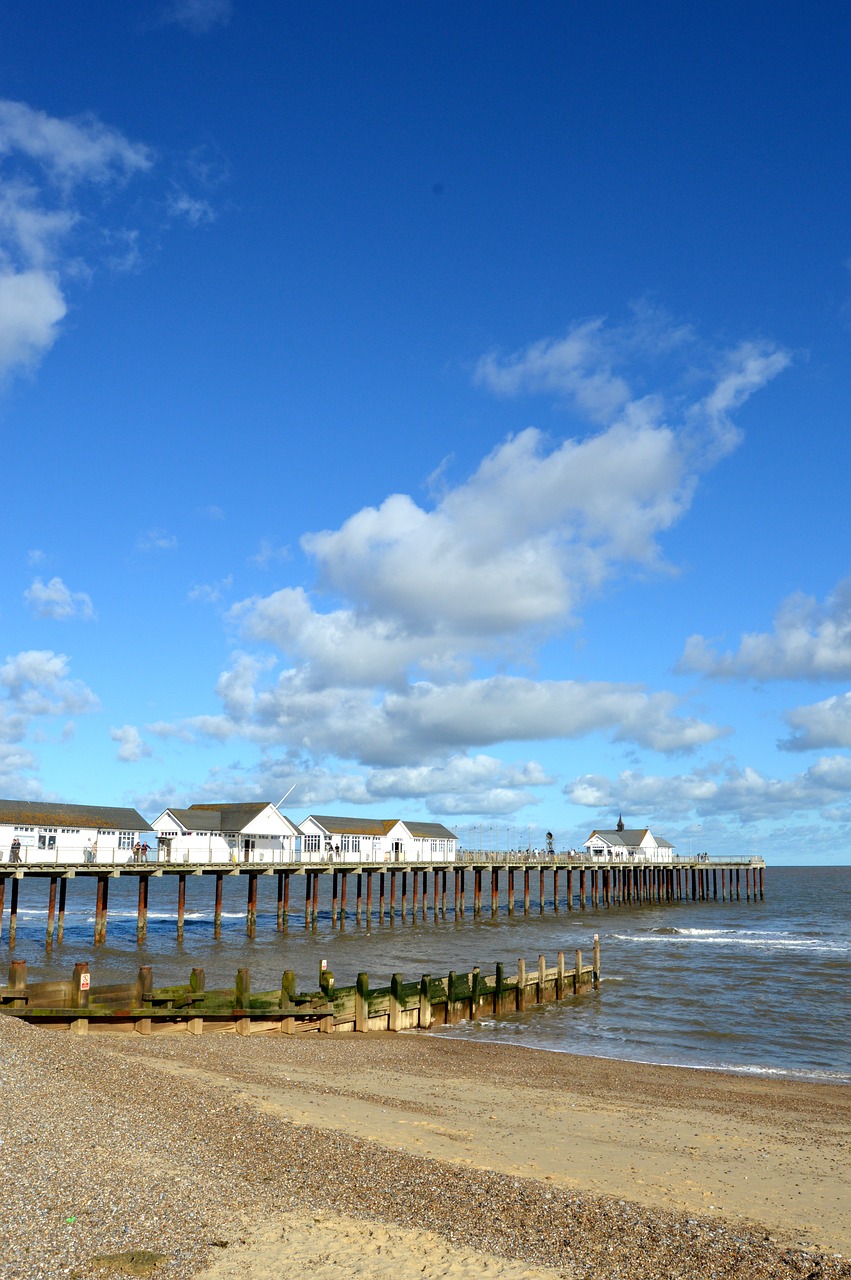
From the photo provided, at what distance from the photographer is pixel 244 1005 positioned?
25.3 m

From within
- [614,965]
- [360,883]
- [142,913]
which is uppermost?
[360,883]

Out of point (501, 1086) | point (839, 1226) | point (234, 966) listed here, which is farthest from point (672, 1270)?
point (234, 966)

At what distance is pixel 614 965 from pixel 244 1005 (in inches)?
970

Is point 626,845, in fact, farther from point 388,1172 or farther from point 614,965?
point 388,1172

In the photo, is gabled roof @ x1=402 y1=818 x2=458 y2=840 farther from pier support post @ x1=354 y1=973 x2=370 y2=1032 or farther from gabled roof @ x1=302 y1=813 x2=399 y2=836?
pier support post @ x1=354 y1=973 x2=370 y2=1032

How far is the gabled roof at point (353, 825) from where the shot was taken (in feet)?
259

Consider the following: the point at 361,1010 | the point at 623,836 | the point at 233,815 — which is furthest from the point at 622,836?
the point at 361,1010

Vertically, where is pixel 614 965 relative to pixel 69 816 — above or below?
below

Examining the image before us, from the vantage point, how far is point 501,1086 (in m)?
21.0

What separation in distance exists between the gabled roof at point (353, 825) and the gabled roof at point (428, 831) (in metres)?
1.99

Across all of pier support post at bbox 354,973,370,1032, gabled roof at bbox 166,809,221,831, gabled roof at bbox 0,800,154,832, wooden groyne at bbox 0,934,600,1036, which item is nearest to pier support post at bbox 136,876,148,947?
gabled roof at bbox 0,800,154,832

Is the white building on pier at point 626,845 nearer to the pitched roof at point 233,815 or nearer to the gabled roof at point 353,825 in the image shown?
the gabled roof at point 353,825

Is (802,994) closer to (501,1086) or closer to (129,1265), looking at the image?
(501,1086)

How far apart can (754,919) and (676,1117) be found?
231 feet
